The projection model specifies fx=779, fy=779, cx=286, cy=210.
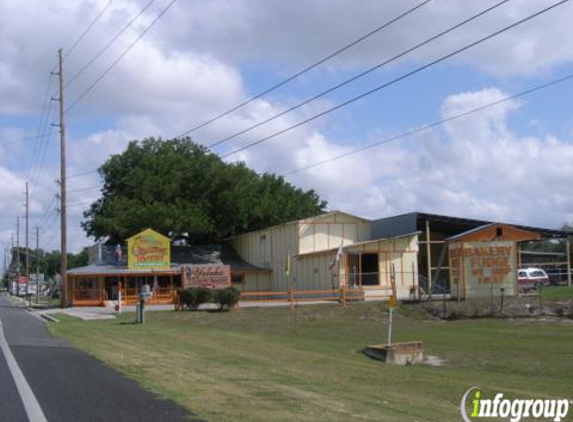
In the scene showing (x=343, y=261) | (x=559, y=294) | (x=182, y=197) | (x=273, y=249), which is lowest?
(x=559, y=294)

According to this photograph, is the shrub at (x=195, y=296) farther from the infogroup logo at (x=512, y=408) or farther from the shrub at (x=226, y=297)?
the infogroup logo at (x=512, y=408)

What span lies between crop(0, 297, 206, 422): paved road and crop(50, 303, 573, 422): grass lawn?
42cm

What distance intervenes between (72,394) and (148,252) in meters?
46.2

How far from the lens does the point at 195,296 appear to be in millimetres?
41281

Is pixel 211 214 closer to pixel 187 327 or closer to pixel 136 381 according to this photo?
pixel 187 327

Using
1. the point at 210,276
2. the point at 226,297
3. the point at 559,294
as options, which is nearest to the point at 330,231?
the point at 210,276

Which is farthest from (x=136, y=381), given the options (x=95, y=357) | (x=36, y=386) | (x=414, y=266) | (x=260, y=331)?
(x=414, y=266)

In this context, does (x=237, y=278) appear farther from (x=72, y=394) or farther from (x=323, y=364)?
(x=72, y=394)

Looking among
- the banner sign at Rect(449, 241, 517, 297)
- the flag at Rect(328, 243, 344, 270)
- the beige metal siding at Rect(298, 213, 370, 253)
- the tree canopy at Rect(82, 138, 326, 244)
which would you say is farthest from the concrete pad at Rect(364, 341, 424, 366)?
the tree canopy at Rect(82, 138, 326, 244)

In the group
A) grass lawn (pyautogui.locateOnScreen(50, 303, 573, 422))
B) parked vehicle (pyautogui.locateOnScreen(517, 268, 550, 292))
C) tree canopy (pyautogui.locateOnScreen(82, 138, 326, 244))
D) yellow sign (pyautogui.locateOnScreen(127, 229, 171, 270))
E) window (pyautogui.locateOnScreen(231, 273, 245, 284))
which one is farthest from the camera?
tree canopy (pyautogui.locateOnScreen(82, 138, 326, 244))

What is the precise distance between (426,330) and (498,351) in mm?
8106

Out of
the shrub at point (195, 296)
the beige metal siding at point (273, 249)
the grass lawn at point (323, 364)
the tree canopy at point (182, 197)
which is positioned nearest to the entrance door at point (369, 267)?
the beige metal siding at point (273, 249)

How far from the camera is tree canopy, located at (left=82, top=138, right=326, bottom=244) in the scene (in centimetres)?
6506

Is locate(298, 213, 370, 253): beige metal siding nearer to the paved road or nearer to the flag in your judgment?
the flag
